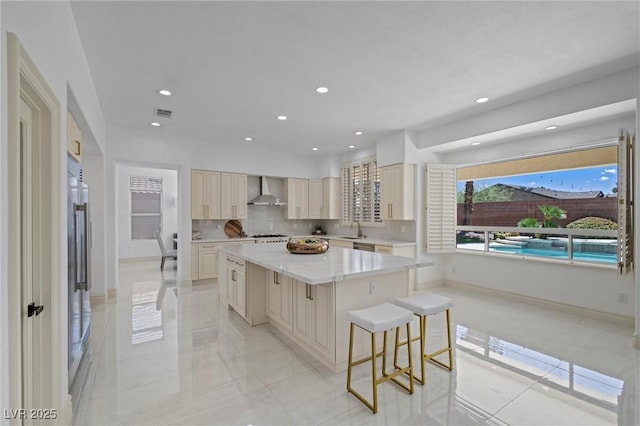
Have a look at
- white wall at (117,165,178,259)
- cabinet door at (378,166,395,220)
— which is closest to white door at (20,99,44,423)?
cabinet door at (378,166,395,220)

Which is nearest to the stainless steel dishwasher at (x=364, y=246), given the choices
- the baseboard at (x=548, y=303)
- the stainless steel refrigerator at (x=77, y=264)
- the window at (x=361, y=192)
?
the window at (x=361, y=192)

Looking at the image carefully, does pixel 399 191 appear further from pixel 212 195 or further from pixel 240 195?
pixel 212 195

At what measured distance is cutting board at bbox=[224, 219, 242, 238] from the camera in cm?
662

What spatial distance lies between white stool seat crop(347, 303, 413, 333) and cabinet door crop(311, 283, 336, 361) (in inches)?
12.1

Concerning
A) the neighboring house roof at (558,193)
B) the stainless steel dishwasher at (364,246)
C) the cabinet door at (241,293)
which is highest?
the neighboring house roof at (558,193)

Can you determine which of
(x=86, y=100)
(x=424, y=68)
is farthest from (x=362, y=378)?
(x=86, y=100)

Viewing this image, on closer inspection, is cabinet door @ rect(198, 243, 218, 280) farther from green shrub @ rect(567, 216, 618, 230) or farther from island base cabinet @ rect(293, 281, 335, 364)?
green shrub @ rect(567, 216, 618, 230)

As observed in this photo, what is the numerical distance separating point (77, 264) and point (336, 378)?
2.30m

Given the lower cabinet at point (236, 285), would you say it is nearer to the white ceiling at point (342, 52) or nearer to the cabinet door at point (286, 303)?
the cabinet door at point (286, 303)

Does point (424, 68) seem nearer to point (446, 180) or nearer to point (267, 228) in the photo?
point (446, 180)

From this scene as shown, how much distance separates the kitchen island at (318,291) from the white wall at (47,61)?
1.52 meters

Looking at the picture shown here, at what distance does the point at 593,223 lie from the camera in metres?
4.12

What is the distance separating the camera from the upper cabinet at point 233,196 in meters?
6.27

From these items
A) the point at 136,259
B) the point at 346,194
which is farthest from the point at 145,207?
the point at 346,194
